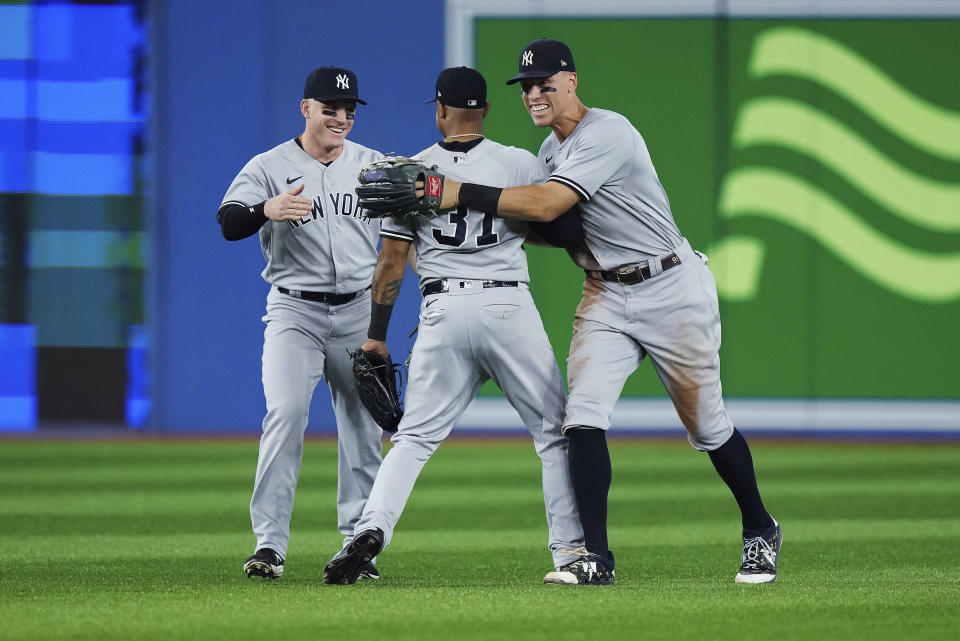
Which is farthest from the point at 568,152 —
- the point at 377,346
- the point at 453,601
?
the point at 453,601

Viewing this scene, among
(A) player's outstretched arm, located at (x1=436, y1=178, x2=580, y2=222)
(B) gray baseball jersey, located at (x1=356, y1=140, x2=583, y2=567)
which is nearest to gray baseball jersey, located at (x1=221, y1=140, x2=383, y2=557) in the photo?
(B) gray baseball jersey, located at (x1=356, y1=140, x2=583, y2=567)

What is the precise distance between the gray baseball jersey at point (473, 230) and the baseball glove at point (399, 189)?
0.12 metres

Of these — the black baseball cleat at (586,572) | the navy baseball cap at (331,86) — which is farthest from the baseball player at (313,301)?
the black baseball cleat at (586,572)

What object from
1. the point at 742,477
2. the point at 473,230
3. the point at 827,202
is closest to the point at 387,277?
the point at 473,230

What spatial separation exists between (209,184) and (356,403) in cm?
1072

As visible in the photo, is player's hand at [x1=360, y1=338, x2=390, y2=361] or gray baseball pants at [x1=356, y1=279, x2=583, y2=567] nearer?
gray baseball pants at [x1=356, y1=279, x2=583, y2=567]

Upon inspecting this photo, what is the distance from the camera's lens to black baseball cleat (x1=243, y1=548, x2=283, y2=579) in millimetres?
5566

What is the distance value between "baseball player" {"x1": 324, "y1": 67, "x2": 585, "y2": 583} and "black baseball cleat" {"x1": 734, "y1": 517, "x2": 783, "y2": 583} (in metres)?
0.75

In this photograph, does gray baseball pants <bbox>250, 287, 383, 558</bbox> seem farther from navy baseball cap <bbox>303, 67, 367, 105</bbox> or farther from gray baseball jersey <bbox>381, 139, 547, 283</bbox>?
navy baseball cap <bbox>303, 67, 367, 105</bbox>

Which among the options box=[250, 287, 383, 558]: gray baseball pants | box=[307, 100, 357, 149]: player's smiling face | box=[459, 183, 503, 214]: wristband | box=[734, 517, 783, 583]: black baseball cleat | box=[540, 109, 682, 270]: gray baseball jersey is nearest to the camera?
box=[459, 183, 503, 214]: wristband

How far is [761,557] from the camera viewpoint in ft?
17.6

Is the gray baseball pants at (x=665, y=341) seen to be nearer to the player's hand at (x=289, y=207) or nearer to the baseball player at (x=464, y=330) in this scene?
the baseball player at (x=464, y=330)

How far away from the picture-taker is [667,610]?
4.50 m

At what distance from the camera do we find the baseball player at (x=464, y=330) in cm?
508
